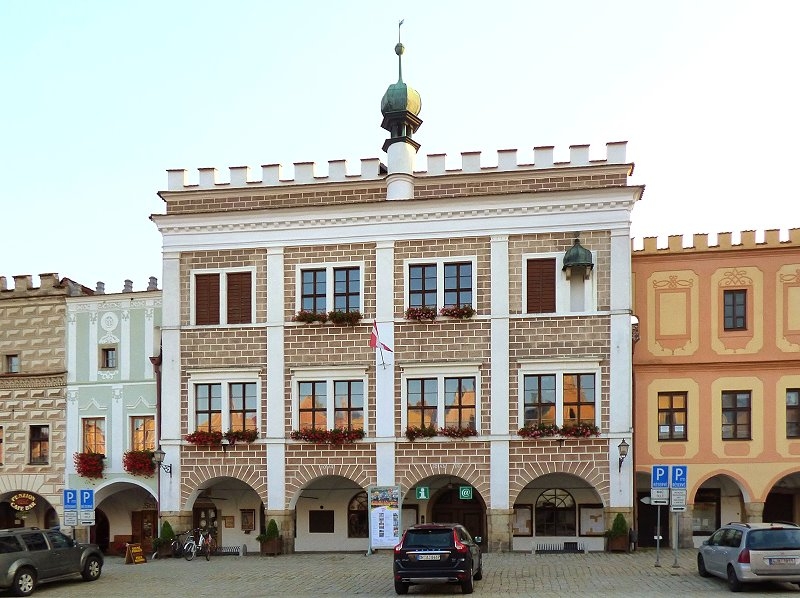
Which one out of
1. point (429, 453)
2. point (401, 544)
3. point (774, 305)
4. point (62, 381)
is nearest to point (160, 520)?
point (62, 381)

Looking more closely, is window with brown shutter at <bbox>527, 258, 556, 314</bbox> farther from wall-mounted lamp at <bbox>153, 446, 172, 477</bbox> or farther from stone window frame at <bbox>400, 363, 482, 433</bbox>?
wall-mounted lamp at <bbox>153, 446, 172, 477</bbox>

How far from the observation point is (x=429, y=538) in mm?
20422

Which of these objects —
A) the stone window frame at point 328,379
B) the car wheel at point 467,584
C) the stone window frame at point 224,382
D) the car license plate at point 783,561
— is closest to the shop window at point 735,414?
the car license plate at point 783,561

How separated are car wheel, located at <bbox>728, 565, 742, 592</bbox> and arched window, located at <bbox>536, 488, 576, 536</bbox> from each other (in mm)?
10105

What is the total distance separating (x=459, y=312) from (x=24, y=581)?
14.1m

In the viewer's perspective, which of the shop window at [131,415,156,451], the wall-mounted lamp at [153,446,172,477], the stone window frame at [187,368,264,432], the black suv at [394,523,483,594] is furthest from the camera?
the shop window at [131,415,156,451]

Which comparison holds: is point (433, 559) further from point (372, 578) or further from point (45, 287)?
point (45, 287)

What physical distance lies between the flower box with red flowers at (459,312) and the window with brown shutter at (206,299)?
7512 millimetres

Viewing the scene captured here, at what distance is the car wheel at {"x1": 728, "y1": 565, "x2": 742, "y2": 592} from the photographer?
19719 mm

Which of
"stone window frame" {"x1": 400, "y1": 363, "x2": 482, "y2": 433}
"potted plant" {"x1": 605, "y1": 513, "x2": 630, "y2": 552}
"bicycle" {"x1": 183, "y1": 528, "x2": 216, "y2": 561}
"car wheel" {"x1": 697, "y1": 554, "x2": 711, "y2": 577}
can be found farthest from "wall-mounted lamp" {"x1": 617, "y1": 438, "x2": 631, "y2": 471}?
"bicycle" {"x1": 183, "y1": 528, "x2": 216, "y2": 561}

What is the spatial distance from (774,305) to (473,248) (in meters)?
9.47

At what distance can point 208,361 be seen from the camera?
100 feet

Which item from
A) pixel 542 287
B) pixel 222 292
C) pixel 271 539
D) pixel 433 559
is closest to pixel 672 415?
pixel 542 287

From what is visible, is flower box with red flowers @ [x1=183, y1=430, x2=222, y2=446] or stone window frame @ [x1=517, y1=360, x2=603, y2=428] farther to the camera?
flower box with red flowers @ [x1=183, y1=430, x2=222, y2=446]
